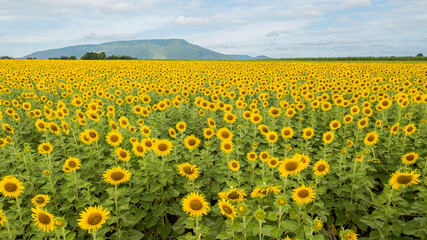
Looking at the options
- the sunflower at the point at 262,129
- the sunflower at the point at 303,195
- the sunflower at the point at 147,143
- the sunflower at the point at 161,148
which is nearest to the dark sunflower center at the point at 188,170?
the sunflower at the point at 161,148

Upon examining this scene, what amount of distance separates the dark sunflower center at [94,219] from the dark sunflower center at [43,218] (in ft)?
1.56

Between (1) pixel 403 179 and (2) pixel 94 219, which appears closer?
(2) pixel 94 219

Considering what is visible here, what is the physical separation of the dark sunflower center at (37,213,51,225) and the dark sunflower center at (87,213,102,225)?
48cm

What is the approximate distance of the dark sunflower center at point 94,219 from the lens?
2.77m

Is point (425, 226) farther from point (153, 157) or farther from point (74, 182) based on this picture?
point (74, 182)

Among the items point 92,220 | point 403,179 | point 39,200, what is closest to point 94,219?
point 92,220

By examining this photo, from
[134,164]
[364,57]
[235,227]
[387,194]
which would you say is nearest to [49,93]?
[134,164]

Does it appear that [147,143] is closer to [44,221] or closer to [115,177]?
[115,177]

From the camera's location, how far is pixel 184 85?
1162 cm

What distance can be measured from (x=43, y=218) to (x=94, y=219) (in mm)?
594

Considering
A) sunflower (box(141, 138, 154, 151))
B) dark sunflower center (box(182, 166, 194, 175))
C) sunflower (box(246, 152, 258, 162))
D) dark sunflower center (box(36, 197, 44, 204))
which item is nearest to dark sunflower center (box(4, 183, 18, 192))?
dark sunflower center (box(36, 197, 44, 204))

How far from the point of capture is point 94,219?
278 centimetres

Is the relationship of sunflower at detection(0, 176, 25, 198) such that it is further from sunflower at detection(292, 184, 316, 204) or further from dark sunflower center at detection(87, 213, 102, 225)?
sunflower at detection(292, 184, 316, 204)

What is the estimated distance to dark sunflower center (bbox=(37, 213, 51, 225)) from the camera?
110 inches
